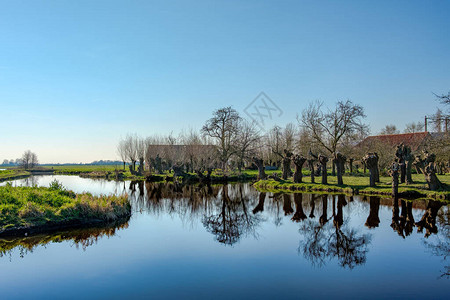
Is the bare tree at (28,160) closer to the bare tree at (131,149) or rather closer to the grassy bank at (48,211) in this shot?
the bare tree at (131,149)

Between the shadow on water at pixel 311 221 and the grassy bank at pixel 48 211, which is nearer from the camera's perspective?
the shadow on water at pixel 311 221

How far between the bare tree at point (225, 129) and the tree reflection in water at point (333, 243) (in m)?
24.1

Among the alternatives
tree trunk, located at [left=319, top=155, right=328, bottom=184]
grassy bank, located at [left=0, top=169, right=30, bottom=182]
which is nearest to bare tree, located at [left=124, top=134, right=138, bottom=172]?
grassy bank, located at [left=0, top=169, right=30, bottom=182]

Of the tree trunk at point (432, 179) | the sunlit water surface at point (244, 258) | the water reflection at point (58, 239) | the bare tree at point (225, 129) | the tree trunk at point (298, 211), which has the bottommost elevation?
the sunlit water surface at point (244, 258)

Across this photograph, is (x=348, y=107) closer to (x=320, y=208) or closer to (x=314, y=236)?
(x=320, y=208)

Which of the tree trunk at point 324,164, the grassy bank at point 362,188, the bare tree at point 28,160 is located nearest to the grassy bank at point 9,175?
the bare tree at point 28,160

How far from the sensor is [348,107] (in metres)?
30.2

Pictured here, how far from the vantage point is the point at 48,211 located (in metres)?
12.7

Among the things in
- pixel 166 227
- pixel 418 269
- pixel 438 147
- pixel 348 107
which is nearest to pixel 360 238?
pixel 418 269

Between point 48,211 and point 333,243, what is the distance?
11.1m

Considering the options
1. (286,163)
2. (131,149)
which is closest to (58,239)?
(286,163)

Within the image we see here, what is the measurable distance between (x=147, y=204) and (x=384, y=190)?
1511cm

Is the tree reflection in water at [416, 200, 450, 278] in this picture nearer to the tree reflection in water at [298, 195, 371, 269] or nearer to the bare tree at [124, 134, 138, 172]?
the tree reflection in water at [298, 195, 371, 269]

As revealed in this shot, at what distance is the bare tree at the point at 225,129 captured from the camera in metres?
37.1
